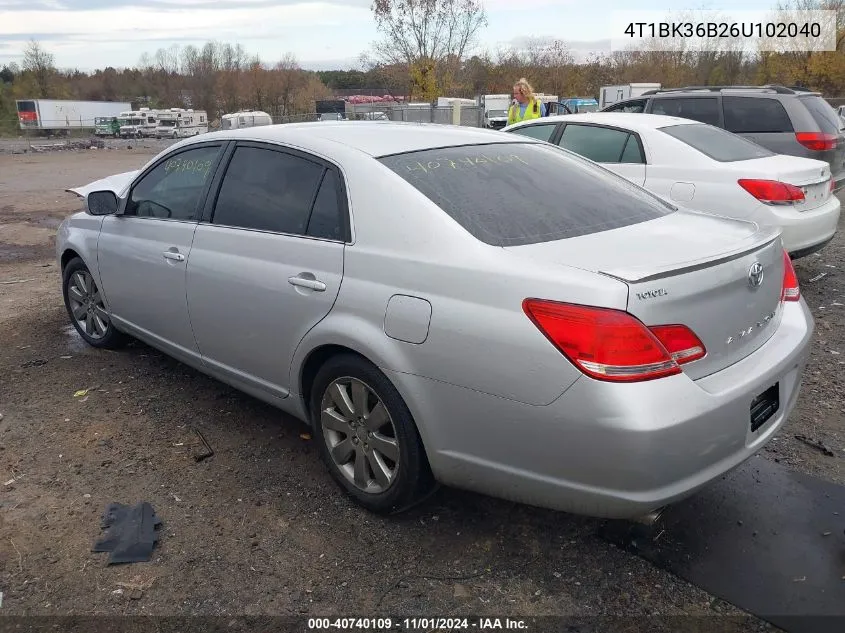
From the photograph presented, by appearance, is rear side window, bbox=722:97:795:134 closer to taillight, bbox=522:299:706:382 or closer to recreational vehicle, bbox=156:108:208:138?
taillight, bbox=522:299:706:382

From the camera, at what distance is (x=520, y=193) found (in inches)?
122

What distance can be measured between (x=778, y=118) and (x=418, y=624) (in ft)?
26.7

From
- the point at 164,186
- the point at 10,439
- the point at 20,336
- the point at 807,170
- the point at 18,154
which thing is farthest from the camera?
the point at 18,154

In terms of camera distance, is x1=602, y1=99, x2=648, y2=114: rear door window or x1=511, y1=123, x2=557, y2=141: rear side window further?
x1=602, y1=99, x2=648, y2=114: rear door window

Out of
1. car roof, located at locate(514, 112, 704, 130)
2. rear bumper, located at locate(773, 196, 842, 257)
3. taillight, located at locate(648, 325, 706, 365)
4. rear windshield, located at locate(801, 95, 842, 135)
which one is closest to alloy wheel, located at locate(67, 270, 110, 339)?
taillight, located at locate(648, 325, 706, 365)

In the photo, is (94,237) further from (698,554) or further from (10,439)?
(698,554)

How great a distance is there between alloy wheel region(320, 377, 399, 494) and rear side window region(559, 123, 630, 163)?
4683 millimetres

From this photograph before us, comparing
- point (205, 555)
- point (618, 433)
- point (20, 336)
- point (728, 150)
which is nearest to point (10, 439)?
point (205, 555)

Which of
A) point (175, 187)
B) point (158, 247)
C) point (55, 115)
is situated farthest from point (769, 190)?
point (55, 115)

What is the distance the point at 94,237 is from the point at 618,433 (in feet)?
13.0

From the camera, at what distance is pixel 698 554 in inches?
110

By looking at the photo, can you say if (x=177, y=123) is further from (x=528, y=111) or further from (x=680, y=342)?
(x=680, y=342)

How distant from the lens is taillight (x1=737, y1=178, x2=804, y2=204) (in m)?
5.96

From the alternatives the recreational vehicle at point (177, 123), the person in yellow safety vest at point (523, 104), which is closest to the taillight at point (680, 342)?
the person in yellow safety vest at point (523, 104)
